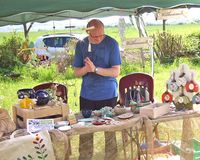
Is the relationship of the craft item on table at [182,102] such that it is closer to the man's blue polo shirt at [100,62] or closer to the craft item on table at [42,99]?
the man's blue polo shirt at [100,62]

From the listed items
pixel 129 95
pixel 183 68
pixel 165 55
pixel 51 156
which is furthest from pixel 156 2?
pixel 165 55

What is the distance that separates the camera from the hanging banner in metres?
4.11

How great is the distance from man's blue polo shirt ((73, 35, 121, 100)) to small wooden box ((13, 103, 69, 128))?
19.7 inches

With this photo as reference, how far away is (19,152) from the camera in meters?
2.43

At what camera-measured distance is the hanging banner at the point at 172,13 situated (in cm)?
411

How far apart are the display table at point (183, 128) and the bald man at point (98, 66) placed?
1.74 feet

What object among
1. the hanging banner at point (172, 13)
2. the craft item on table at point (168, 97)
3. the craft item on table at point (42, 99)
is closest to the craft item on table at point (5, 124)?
the craft item on table at point (42, 99)

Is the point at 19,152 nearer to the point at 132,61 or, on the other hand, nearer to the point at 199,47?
the point at 132,61

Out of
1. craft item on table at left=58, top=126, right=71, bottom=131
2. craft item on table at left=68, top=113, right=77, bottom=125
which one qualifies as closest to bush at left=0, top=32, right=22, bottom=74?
craft item on table at left=68, top=113, right=77, bottom=125

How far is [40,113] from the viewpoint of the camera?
8.89 feet

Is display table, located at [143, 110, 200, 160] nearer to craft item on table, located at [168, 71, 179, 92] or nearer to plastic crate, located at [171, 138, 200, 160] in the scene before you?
plastic crate, located at [171, 138, 200, 160]

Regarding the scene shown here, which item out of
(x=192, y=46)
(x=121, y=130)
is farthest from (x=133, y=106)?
(x=192, y=46)

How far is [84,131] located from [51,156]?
0.92 ft

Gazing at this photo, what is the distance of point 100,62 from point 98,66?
4 centimetres
